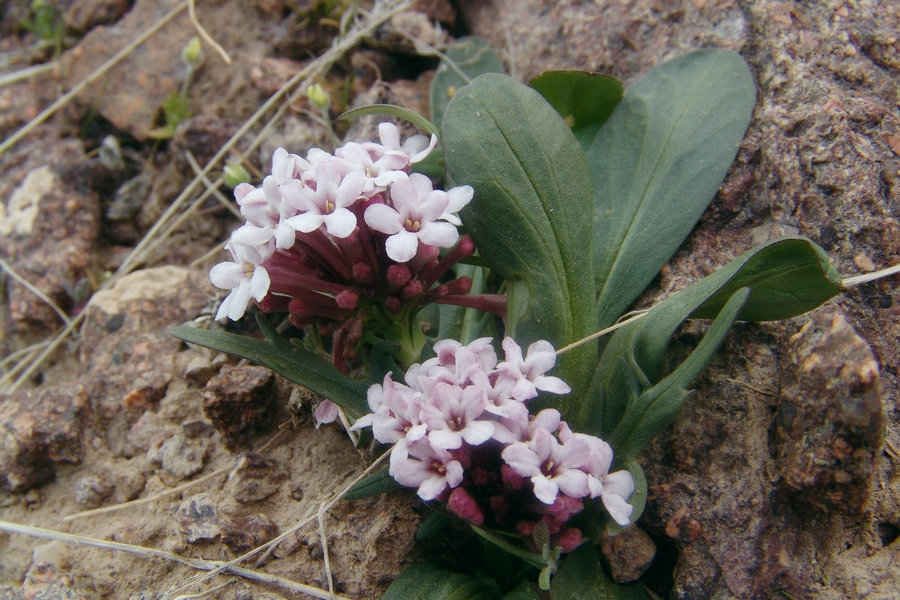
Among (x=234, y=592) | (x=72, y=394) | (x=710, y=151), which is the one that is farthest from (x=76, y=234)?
(x=710, y=151)

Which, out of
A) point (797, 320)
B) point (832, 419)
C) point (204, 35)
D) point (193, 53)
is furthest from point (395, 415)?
point (204, 35)

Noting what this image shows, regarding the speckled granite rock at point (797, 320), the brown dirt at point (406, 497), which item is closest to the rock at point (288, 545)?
the brown dirt at point (406, 497)

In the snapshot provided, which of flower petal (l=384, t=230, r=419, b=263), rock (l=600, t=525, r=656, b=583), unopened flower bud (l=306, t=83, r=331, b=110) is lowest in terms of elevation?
rock (l=600, t=525, r=656, b=583)

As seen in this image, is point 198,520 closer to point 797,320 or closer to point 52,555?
point 52,555

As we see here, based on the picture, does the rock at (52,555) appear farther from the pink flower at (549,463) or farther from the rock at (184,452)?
the pink flower at (549,463)

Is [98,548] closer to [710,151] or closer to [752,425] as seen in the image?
[752,425]

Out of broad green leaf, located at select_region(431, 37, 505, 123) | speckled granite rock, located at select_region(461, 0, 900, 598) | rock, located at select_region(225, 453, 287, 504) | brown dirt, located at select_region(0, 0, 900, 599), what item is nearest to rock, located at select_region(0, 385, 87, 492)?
brown dirt, located at select_region(0, 0, 900, 599)

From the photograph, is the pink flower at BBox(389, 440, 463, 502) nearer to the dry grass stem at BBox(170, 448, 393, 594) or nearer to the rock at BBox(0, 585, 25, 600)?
the dry grass stem at BBox(170, 448, 393, 594)
